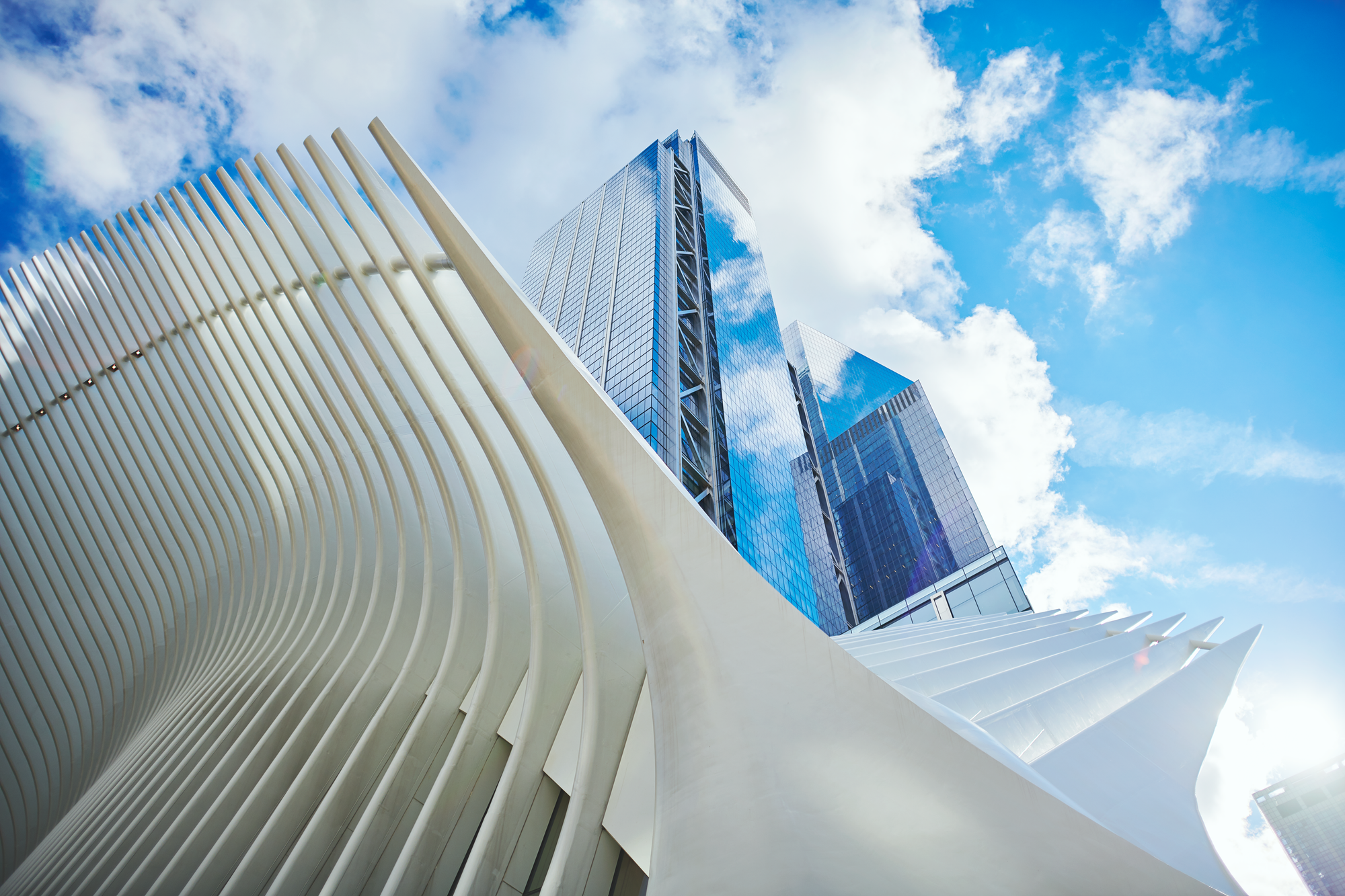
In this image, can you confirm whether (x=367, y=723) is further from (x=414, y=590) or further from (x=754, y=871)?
(x=754, y=871)

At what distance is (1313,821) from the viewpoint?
87.2 m

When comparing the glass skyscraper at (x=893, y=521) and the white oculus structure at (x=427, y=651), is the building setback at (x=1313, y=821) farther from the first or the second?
the white oculus structure at (x=427, y=651)

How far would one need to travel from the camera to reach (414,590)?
11.1 meters

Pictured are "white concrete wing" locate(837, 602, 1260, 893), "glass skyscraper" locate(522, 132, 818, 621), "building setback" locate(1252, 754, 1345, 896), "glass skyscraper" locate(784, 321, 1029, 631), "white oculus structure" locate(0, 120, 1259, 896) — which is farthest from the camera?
"building setback" locate(1252, 754, 1345, 896)

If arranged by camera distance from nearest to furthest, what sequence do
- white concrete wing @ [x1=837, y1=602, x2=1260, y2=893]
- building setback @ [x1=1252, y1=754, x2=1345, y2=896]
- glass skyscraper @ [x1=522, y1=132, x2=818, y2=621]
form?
white concrete wing @ [x1=837, y1=602, x2=1260, y2=893]
glass skyscraper @ [x1=522, y1=132, x2=818, y2=621]
building setback @ [x1=1252, y1=754, x2=1345, y2=896]

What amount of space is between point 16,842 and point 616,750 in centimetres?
2374

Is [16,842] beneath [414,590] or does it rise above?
beneath

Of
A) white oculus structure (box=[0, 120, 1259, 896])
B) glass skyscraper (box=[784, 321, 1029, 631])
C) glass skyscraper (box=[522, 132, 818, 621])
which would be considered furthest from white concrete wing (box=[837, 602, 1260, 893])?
glass skyscraper (box=[784, 321, 1029, 631])

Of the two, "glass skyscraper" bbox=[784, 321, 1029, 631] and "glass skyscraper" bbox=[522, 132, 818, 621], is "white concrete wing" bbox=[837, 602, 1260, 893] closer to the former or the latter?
"glass skyscraper" bbox=[522, 132, 818, 621]

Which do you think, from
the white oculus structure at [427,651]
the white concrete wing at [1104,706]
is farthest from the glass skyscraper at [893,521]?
the white oculus structure at [427,651]

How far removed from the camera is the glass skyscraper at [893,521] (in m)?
62.9

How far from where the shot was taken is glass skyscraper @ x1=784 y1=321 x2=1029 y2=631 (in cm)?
6294

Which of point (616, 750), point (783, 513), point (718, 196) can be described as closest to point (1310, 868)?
point (783, 513)

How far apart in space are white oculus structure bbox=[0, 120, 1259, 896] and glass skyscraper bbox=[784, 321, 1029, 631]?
47517mm
